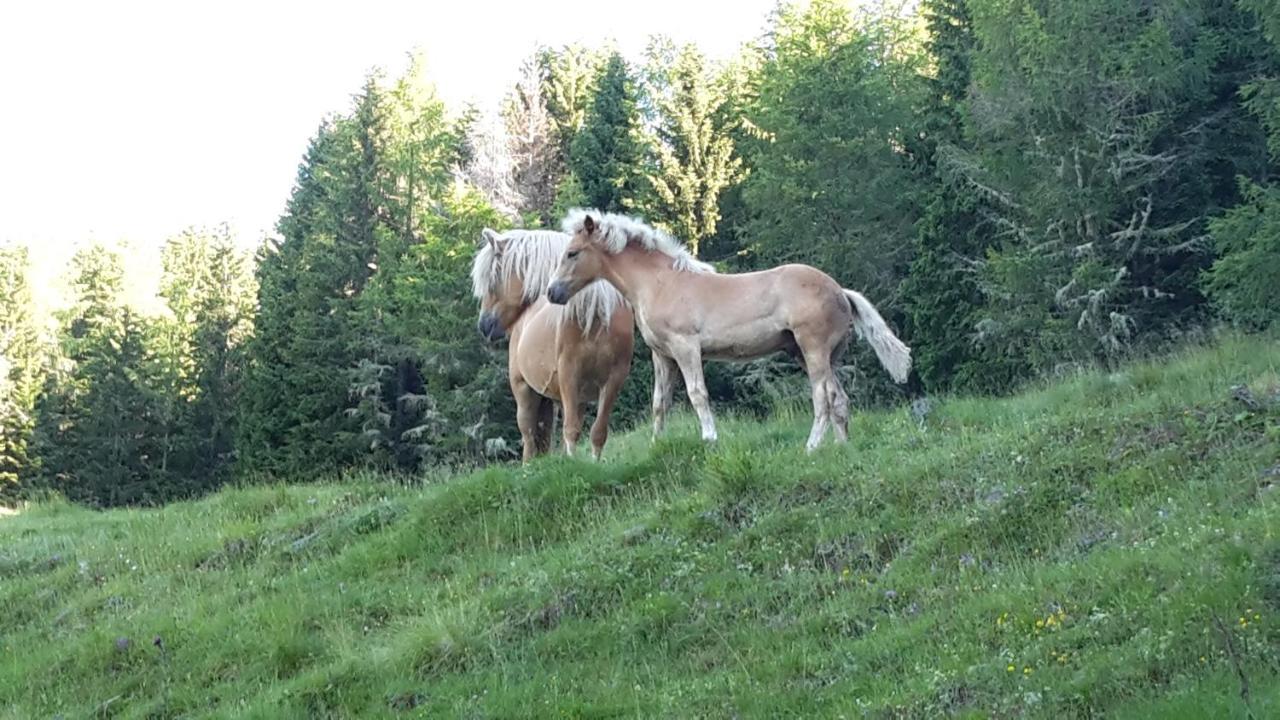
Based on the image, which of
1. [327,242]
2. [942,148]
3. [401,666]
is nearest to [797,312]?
[401,666]

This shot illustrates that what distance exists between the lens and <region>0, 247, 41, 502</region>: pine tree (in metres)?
46.5

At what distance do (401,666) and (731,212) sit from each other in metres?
29.6

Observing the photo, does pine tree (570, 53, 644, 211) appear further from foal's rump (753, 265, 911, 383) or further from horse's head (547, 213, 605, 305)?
foal's rump (753, 265, 911, 383)

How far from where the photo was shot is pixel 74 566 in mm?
11008

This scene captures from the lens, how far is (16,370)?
50.3 meters

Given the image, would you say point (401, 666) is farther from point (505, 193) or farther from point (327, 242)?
point (327, 242)

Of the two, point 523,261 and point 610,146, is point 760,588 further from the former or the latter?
point 610,146

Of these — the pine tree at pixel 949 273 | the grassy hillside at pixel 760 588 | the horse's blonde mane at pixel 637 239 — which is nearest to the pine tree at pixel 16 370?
the pine tree at pixel 949 273

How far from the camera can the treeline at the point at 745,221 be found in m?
21.6

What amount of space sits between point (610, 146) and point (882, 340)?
27.8m

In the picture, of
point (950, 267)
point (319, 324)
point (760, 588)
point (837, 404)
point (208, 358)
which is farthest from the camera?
point (208, 358)

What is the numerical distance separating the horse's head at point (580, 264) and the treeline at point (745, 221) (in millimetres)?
11158

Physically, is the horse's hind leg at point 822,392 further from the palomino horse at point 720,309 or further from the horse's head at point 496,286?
the horse's head at point 496,286

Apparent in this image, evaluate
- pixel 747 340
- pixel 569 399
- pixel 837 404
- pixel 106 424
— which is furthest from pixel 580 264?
pixel 106 424
